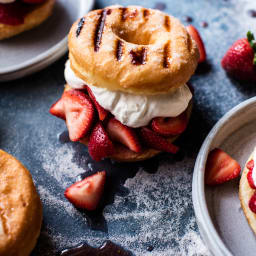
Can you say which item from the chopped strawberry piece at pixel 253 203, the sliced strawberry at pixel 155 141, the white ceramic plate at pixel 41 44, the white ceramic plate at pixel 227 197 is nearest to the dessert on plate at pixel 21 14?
the white ceramic plate at pixel 41 44

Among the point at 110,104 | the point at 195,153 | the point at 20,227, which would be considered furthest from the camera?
the point at 195,153

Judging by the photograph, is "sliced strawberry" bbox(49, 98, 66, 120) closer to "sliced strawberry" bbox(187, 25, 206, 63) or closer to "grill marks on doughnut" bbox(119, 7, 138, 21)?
"grill marks on doughnut" bbox(119, 7, 138, 21)

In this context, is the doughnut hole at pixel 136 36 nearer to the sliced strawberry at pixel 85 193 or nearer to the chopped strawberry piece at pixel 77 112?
the chopped strawberry piece at pixel 77 112

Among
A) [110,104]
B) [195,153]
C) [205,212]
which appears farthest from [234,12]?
[205,212]

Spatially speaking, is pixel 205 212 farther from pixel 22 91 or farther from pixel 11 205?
pixel 22 91

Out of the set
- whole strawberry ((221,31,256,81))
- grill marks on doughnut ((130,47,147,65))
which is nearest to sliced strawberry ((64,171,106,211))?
grill marks on doughnut ((130,47,147,65))

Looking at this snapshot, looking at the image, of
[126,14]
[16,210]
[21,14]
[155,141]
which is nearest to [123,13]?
[126,14]
